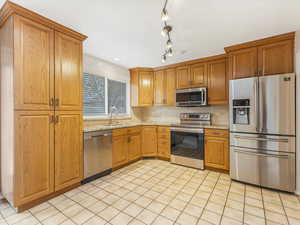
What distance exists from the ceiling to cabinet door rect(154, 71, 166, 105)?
1.20m

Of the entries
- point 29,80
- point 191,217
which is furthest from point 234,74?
point 29,80

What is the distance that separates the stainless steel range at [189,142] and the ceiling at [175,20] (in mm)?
1625

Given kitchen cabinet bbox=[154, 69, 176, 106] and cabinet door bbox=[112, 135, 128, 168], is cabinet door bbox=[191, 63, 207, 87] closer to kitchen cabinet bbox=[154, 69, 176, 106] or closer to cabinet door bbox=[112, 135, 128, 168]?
kitchen cabinet bbox=[154, 69, 176, 106]

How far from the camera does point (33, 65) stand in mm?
1847

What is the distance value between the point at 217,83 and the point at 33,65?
3.29 meters

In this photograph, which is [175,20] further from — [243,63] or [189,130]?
[189,130]

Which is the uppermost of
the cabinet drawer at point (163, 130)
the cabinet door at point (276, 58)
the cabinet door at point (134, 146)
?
the cabinet door at point (276, 58)

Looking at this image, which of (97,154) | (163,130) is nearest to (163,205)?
(97,154)

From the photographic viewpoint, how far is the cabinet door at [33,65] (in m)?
1.73

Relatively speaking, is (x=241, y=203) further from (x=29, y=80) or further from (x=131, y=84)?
(x=131, y=84)

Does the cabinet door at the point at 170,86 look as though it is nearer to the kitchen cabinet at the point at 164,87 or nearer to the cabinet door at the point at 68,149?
the kitchen cabinet at the point at 164,87

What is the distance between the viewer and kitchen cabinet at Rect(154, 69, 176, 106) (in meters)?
3.84

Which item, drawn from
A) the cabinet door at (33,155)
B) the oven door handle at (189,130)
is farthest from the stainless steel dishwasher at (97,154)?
the oven door handle at (189,130)

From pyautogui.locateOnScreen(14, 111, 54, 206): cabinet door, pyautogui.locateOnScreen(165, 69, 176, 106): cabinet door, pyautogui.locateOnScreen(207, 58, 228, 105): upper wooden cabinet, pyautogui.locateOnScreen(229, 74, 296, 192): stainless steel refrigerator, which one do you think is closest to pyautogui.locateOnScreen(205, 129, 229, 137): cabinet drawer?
pyautogui.locateOnScreen(229, 74, 296, 192): stainless steel refrigerator
